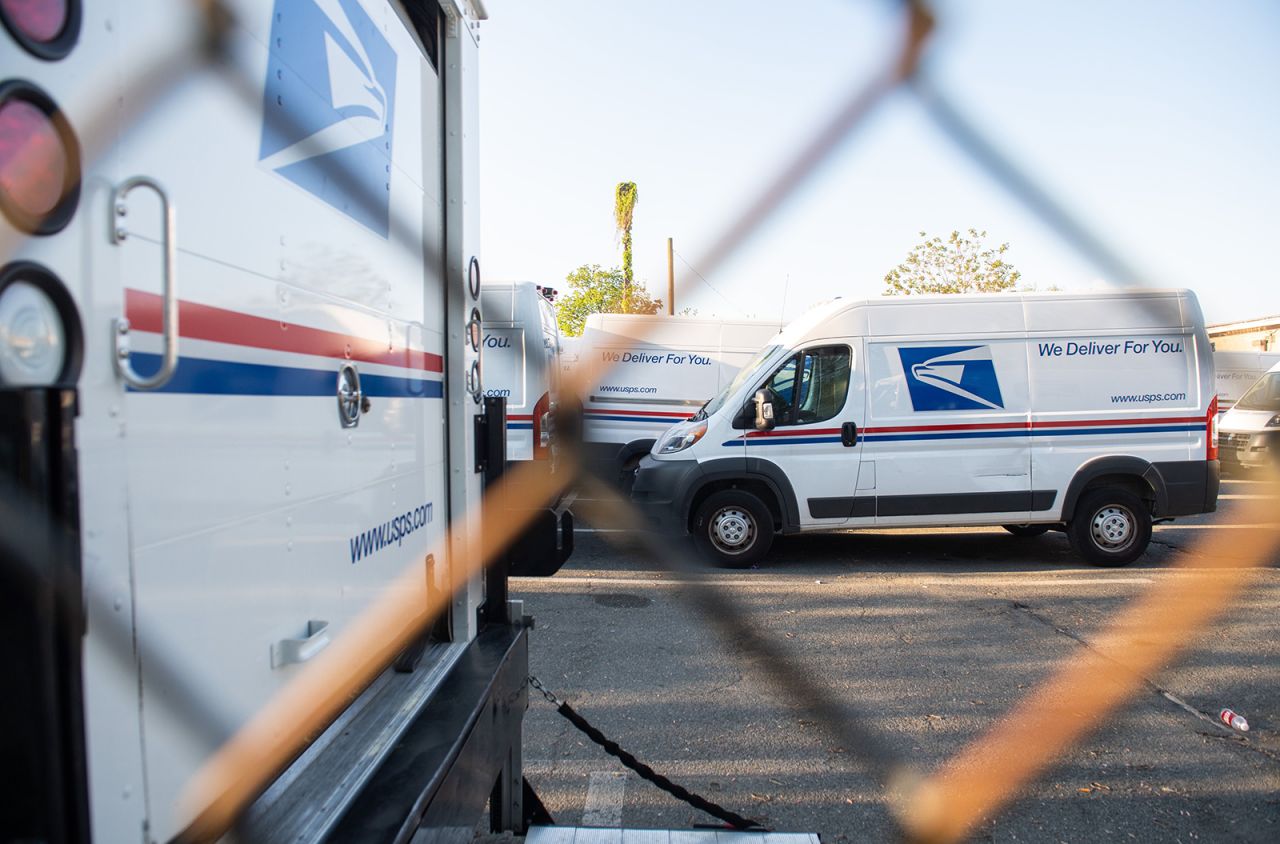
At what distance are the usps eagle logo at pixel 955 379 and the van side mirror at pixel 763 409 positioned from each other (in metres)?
1.19

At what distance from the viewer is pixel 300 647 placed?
1.50 m

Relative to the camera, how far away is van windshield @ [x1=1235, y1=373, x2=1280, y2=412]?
13.1 meters

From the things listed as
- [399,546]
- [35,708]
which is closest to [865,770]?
[399,546]

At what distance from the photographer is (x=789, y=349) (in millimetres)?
7246

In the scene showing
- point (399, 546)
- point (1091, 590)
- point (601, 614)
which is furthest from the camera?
point (1091, 590)

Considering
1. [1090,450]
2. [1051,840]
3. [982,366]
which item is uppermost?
[982,366]

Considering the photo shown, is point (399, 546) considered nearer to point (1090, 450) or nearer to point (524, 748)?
point (524, 748)

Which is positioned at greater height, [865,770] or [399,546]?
[399,546]

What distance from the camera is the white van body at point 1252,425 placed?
42.8 feet

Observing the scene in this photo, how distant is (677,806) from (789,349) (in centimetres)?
472

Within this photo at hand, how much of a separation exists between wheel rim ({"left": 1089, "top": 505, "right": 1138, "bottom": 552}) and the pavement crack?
6.16 feet

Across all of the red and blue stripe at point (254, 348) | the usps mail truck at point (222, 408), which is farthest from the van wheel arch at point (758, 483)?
the red and blue stripe at point (254, 348)

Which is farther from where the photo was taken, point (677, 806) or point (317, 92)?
point (677, 806)

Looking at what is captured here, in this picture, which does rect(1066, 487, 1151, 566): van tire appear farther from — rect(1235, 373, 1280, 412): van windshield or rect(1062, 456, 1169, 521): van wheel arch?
rect(1235, 373, 1280, 412): van windshield
